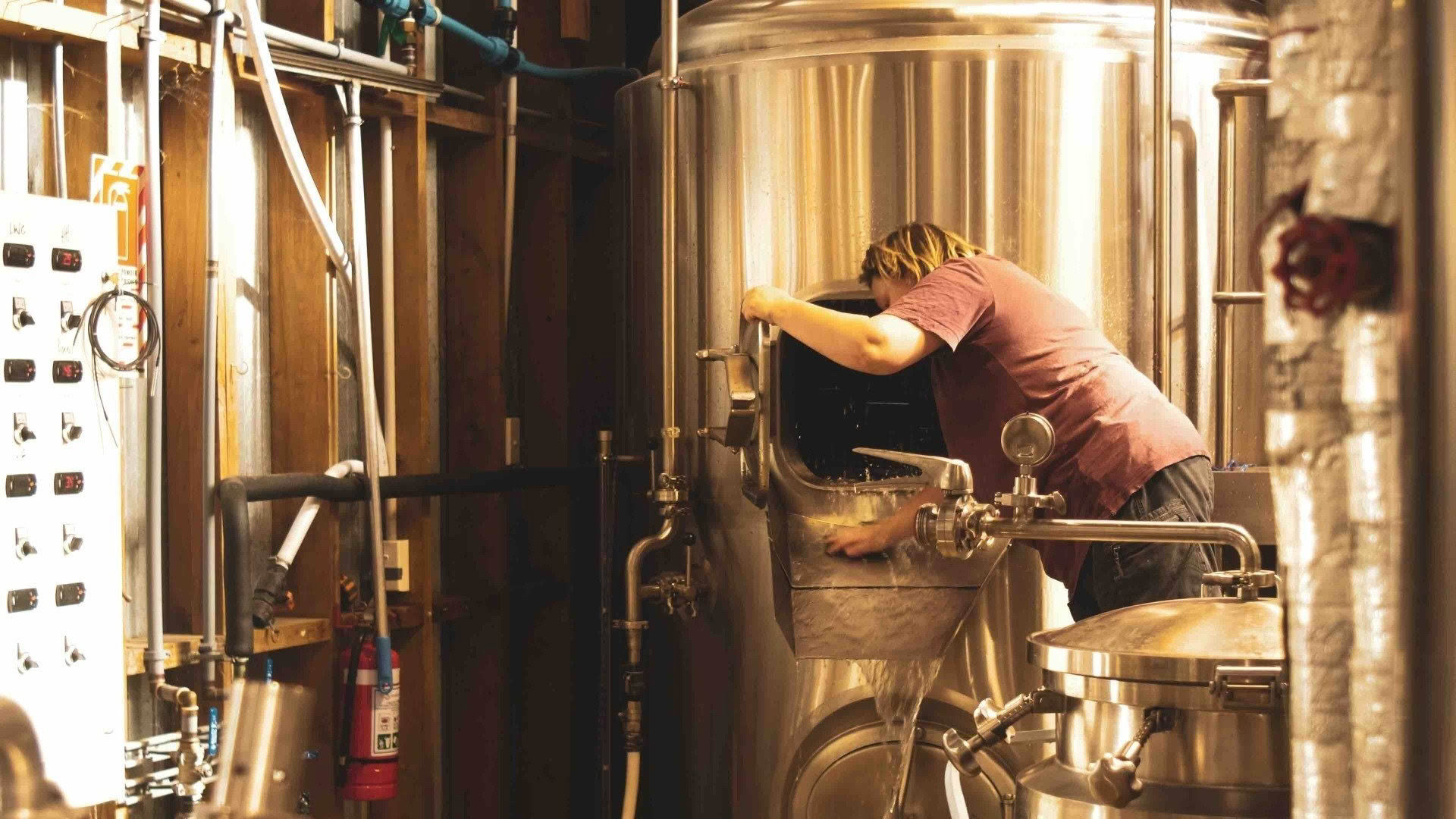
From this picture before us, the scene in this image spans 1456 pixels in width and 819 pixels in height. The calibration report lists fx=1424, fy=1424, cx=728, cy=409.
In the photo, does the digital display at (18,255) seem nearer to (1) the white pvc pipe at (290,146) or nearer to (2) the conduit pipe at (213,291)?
(2) the conduit pipe at (213,291)

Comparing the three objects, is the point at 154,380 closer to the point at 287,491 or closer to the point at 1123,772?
the point at 287,491

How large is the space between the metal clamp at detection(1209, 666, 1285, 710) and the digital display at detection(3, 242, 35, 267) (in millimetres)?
1744

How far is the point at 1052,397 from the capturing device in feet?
7.96

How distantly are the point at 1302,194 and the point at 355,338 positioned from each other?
2995 mm

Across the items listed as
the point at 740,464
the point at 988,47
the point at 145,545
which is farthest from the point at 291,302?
the point at 988,47

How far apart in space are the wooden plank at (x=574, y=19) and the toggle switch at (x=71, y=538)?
6.70 feet

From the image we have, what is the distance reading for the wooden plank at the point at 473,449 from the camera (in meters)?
3.44

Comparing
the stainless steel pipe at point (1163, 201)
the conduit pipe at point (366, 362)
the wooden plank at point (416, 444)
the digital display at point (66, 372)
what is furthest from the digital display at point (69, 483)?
the stainless steel pipe at point (1163, 201)

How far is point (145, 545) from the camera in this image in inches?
104

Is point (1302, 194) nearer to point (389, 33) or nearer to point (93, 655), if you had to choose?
point (93, 655)

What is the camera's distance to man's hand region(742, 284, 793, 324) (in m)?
2.61

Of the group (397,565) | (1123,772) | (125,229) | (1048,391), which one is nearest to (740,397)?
(1048,391)

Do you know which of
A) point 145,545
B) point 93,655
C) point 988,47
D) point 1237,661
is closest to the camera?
point 1237,661

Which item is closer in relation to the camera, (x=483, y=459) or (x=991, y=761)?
(x=991, y=761)
